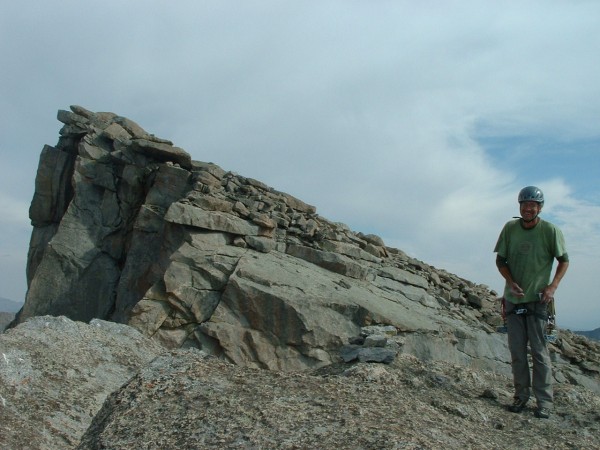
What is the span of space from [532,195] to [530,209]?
0.15 meters

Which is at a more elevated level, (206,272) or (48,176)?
(48,176)

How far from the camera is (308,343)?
13125mm

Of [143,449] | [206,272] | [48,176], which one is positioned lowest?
[143,449]

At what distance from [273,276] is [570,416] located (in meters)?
8.37

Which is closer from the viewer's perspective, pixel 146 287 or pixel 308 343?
pixel 308 343

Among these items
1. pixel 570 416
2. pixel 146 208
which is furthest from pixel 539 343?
pixel 146 208

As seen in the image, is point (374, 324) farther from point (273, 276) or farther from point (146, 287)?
point (146, 287)

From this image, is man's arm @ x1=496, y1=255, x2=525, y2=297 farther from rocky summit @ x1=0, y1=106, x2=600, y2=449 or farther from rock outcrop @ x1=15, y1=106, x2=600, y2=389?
rock outcrop @ x1=15, y1=106, x2=600, y2=389

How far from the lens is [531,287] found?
6742 mm

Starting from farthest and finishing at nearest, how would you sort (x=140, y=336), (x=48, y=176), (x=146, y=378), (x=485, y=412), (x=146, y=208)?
(x=48, y=176) → (x=146, y=208) → (x=140, y=336) → (x=485, y=412) → (x=146, y=378)

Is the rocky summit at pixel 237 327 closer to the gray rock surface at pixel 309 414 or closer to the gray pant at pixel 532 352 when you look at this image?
the gray rock surface at pixel 309 414

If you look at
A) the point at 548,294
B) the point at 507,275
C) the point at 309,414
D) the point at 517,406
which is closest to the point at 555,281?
the point at 548,294

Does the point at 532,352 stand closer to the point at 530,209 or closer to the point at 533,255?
the point at 533,255

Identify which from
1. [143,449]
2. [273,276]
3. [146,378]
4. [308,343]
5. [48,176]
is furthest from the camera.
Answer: [48,176]
